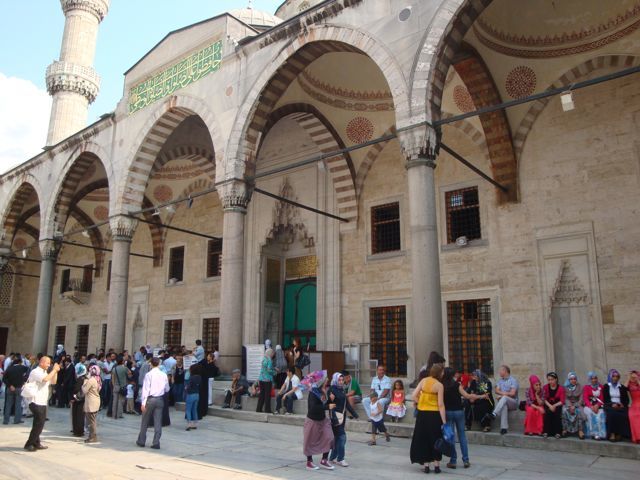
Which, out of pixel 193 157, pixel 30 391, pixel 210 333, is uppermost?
pixel 193 157

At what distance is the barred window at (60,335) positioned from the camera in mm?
21109

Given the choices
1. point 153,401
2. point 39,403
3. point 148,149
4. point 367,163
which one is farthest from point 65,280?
point 153,401

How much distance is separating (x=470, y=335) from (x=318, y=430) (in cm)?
611

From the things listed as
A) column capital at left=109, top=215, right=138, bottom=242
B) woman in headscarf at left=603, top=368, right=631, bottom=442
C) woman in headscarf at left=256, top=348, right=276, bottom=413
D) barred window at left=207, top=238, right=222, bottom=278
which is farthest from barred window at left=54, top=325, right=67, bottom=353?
woman in headscarf at left=603, top=368, right=631, bottom=442

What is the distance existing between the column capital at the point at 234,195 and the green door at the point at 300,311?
3.76 meters

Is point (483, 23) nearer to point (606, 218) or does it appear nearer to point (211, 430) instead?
point (606, 218)

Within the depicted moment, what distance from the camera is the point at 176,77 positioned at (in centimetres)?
1268

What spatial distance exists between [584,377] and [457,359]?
92.2 inches

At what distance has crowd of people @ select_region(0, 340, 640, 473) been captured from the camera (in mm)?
5230

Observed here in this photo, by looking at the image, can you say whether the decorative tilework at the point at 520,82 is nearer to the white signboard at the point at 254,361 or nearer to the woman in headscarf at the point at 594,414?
the woman in headscarf at the point at 594,414

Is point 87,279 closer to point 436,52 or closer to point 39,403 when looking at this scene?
point 39,403

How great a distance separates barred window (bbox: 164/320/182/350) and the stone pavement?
8985mm

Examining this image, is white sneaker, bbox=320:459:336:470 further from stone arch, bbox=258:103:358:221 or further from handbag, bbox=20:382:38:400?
stone arch, bbox=258:103:358:221

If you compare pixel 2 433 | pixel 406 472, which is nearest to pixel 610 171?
pixel 406 472
